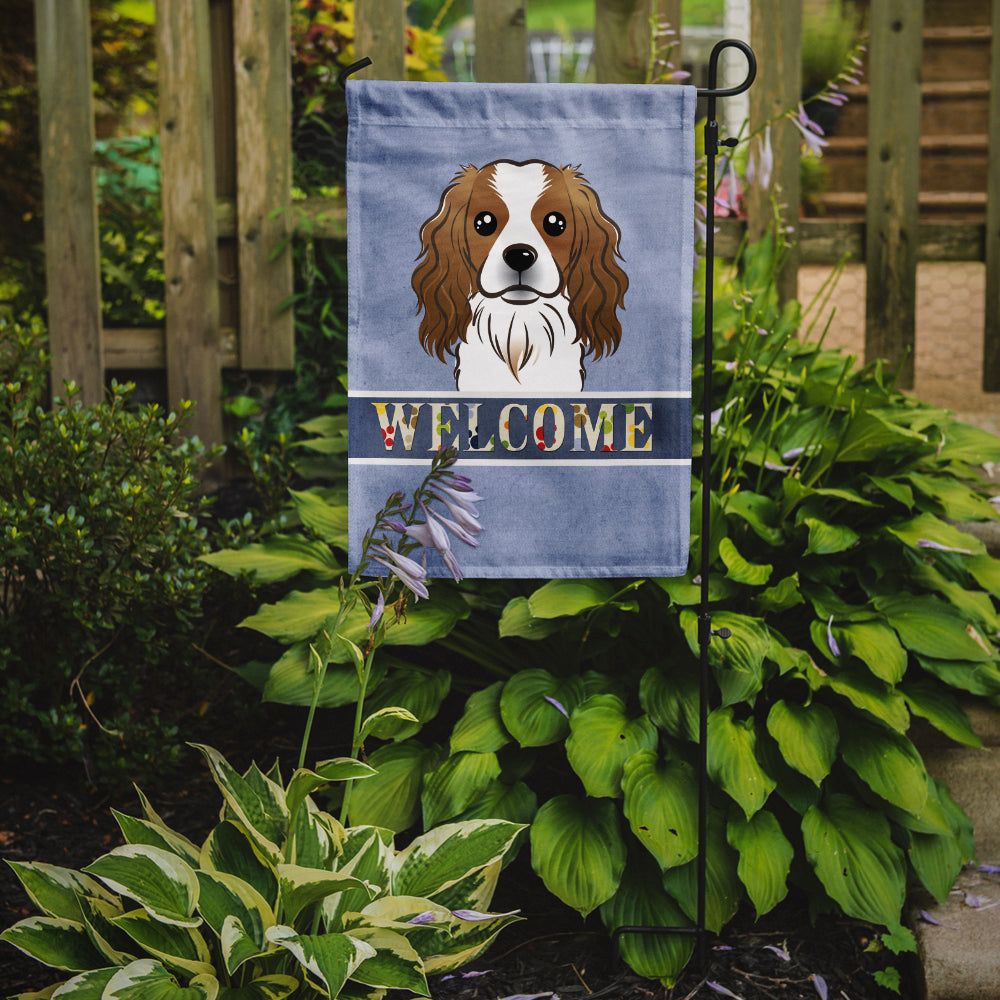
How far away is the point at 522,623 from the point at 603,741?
28 centimetres

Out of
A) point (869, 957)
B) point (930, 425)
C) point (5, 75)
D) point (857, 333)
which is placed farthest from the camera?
point (857, 333)

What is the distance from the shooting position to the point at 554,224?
174 centimetres

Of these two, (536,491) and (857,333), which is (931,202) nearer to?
(857,333)

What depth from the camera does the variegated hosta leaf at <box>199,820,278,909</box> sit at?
1.67 meters

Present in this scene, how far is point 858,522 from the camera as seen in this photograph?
7.86 ft

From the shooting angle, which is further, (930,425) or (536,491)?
(930,425)

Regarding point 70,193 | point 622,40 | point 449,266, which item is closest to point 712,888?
point 449,266

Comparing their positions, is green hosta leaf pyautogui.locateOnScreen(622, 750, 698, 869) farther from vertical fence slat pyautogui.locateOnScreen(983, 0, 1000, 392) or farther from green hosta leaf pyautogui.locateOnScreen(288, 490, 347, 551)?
vertical fence slat pyautogui.locateOnScreen(983, 0, 1000, 392)

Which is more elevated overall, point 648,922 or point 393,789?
point 393,789

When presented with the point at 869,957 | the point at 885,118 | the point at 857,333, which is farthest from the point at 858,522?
the point at 857,333

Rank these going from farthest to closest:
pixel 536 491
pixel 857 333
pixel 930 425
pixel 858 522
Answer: pixel 857 333
pixel 930 425
pixel 858 522
pixel 536 491

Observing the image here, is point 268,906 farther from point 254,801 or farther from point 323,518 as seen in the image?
point 323,518

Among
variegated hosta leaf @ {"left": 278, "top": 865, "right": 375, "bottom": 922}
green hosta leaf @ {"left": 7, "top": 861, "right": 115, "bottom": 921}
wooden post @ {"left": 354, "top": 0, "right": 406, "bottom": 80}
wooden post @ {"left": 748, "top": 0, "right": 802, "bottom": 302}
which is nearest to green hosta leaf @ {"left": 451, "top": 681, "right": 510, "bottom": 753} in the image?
variegated hosta leaf @ {"left": 278, "top": 865, "right": 375, "bottom": 922}

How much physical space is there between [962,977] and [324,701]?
1.31m
